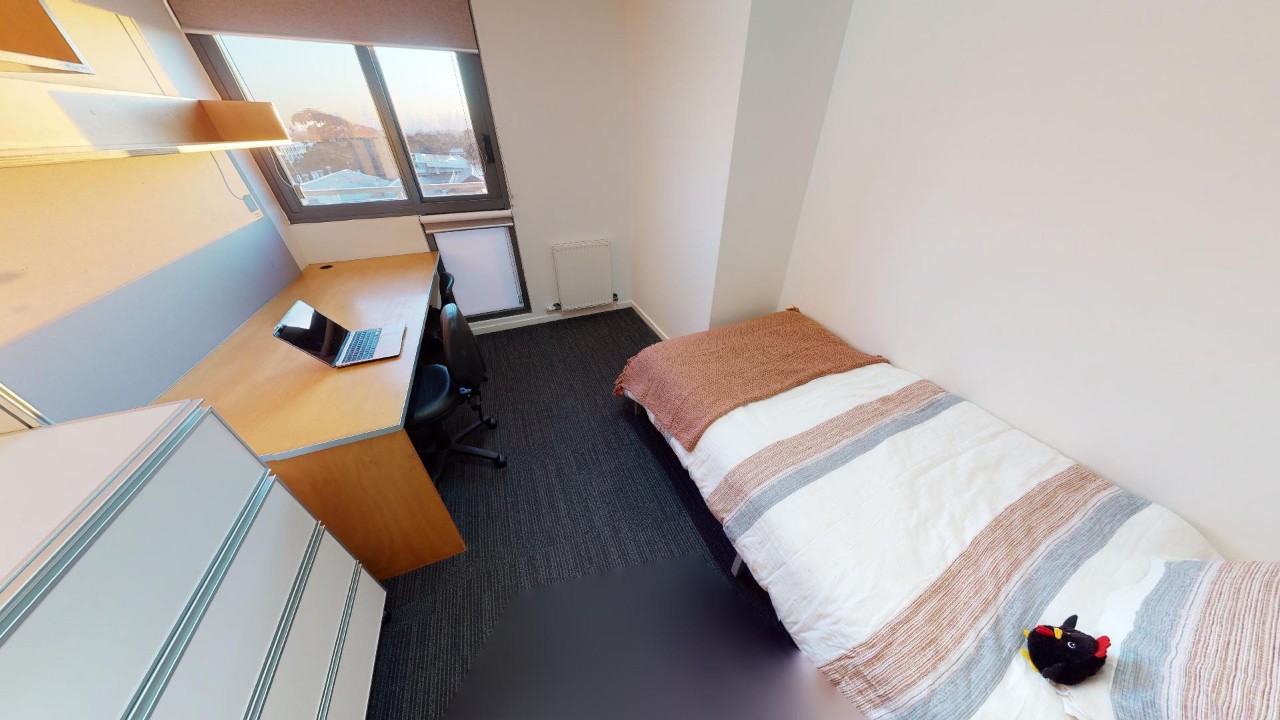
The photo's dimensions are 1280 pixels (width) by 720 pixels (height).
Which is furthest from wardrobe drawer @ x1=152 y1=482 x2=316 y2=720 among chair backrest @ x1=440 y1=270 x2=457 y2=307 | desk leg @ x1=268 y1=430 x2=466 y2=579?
chair backrest @ x1=440 y1=270 x2=457 y2=307

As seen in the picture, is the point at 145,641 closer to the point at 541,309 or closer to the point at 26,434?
the point at 26,434

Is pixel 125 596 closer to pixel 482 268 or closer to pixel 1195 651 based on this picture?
pixel 1195 651

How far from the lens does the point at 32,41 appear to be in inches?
34.5

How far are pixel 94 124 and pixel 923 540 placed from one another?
271 centimetres

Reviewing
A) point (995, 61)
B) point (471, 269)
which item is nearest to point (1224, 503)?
point (995, 61)

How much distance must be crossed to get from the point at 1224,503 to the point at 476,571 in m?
2.33

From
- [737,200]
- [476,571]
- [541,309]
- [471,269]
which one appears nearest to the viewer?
[476,571]

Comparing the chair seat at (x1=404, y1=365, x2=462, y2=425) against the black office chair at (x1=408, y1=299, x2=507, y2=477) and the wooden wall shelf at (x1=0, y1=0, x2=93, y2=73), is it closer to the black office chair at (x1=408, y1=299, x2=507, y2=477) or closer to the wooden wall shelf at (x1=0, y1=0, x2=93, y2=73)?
the black office chair at (x1=408, y1=299, x2=507, y2=477)

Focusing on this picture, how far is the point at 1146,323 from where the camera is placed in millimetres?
1043

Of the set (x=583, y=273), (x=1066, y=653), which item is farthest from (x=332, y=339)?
(x=1066, y=653)

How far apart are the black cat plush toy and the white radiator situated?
287 centimetres

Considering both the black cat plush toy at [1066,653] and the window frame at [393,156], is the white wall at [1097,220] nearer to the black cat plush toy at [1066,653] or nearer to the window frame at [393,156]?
the black cat plush toy at [1066,653]

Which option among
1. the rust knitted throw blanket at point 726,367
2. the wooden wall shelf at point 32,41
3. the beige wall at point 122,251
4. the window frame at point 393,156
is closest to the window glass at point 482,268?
the window frame at point 393,156

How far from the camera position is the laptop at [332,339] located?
1.34 m
